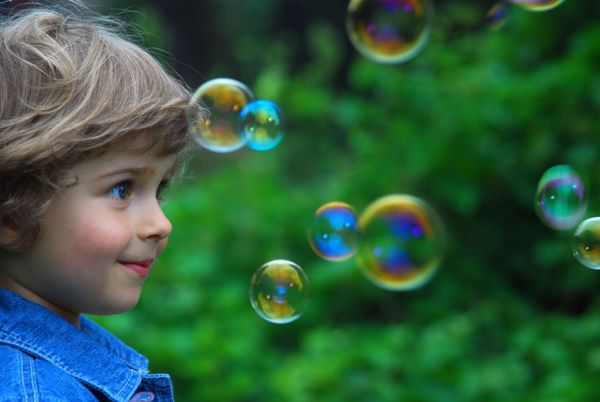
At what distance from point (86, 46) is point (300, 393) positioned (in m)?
1.72

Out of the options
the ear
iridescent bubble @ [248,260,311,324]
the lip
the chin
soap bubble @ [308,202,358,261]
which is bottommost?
the chin

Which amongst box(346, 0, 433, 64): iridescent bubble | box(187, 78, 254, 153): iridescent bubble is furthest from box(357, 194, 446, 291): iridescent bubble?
box(187, 78, 254, 153): iridescent bubble

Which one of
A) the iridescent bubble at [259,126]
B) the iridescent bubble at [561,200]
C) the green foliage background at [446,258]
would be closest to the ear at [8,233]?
the iridescent bubble at [259,126]

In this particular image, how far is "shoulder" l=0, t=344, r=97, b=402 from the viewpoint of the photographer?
1349 millimetres

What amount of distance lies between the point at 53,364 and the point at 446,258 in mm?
2543

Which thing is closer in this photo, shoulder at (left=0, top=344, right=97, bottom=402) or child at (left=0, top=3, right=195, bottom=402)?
shoulder at (left=0, top=344, right=97, bottom=402)

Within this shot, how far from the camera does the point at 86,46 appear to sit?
1581 millimetres

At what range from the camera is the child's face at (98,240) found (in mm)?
1465

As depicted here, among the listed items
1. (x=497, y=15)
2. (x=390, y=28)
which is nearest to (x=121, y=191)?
(x=390, y=28)

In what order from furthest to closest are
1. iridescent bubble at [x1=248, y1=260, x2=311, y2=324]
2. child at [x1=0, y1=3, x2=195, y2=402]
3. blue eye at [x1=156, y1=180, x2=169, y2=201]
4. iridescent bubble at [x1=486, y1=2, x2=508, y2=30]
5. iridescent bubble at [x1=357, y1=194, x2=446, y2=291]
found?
iridescent bubble at [x1=486, y1=2, x2=508, y2=30]
iridescent bubble at [x1=357, y1=194, x2=446, y2=291]
iridescent bubble at [x1=248, y1=260, x2=311, y2=324]
blue eye at [x1=156, y1=180, x2=169, y2=201]
child at [x1=0, y1=3, x2=195, y2=402]

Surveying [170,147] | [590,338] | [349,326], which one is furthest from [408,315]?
[170,147]

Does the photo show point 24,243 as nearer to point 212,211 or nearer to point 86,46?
point 86,46

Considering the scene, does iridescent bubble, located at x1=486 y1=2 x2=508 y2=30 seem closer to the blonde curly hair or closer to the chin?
the blonde curly hair

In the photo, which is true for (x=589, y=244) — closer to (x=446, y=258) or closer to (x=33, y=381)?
(x=33, y=381)
